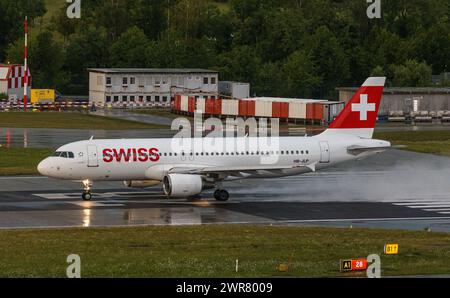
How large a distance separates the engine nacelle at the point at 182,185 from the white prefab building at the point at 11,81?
84.2 meters

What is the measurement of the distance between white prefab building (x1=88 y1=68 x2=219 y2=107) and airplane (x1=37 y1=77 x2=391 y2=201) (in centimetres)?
7799

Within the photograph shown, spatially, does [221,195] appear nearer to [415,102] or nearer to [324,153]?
[324,153]

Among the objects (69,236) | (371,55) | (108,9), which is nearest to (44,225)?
(69,236)

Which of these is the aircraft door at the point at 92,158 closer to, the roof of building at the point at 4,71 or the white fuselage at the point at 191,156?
the white fuselage at the point at 191,156

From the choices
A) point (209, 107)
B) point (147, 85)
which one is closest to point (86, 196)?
point (209, 107)

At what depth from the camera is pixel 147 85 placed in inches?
5566

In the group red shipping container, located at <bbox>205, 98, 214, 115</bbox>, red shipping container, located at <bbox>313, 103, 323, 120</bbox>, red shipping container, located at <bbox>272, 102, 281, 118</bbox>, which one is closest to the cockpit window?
red shipping container, located at <bbox>313, 103, 323, 120</bbox>

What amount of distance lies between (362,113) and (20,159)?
28.8 m

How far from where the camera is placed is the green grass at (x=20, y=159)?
239ft

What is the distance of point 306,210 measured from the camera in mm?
56750

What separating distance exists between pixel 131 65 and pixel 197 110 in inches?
1512

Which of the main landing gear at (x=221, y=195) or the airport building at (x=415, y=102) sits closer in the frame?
the main landing gear at (x=221, y=195)

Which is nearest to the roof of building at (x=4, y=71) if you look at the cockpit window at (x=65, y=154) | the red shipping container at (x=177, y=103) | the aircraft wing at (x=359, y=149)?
the red shipping container at (x=177, y=103)
